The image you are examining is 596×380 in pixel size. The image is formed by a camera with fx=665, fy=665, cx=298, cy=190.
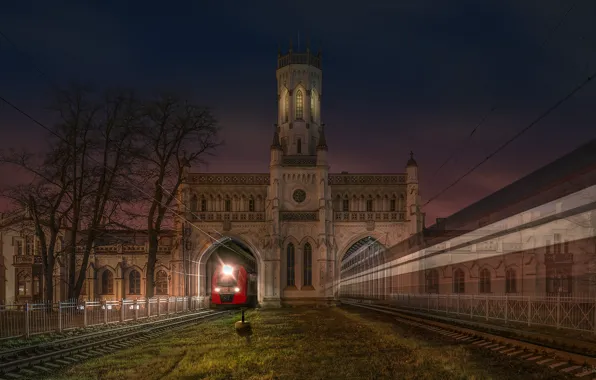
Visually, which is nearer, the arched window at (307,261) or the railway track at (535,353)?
the railway track at (535,353)

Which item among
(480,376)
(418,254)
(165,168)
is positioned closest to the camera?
(480,376)

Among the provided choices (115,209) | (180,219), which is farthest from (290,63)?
(115,209)

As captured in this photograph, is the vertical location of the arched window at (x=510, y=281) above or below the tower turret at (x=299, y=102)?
below

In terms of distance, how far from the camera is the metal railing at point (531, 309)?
1867 cm

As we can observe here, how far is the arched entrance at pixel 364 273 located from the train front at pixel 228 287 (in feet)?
36.7

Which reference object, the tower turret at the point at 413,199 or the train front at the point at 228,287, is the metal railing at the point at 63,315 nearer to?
the train front at the point at 228,287

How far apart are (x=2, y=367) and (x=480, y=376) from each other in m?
9.62

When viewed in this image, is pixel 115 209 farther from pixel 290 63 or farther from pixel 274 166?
pixel 290 63

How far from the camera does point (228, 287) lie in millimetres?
48031

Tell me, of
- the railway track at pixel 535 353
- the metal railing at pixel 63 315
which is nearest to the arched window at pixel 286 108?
the metal railing at pixel 63 315

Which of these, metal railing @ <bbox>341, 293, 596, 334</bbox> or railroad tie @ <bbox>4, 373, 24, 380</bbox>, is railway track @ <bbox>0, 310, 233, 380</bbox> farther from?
metal railing @ <bbox>341, 293, 596, 334</bbox>

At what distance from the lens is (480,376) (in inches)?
471

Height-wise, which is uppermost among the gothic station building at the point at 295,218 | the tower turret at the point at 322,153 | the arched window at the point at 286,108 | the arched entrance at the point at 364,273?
the arched window at the point at 286,108

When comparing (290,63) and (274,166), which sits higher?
(290,63)
